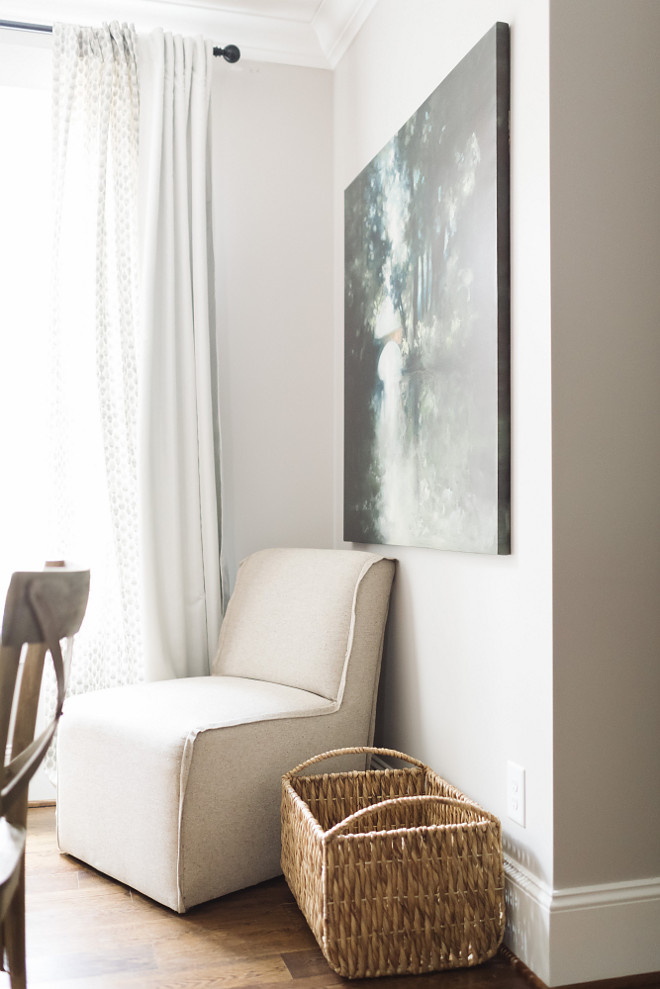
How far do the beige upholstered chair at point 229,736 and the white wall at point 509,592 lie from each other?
0.55 ft

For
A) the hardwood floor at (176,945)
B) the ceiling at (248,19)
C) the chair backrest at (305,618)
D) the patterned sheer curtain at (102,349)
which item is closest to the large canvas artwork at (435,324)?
the chair backrest at (305,618)

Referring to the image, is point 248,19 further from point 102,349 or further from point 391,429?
point 391,429

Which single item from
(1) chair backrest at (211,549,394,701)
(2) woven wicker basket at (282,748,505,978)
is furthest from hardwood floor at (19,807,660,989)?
(1) chair backrest at (211,549,394,701)

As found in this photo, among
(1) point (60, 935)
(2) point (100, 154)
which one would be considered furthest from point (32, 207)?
(1) point (60, 935)

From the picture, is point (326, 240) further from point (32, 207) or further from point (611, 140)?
point (611, 140)

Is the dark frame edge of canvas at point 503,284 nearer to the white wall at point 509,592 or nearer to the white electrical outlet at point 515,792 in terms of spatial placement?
the white wall at point 509,592

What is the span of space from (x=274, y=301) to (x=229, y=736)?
1564 millimetres

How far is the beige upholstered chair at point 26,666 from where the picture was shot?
0.93 meters

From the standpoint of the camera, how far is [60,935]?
74.6 inches

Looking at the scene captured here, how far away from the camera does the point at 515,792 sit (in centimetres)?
178

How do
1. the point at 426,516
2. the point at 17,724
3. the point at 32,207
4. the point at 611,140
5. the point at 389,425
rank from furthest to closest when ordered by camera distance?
1. the point at 32,207
2. the point at 389,425
3. the point at 426,516
4. the point at 611,140
5. the point at 17,724

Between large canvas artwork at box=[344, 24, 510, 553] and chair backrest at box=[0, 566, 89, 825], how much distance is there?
1.03m

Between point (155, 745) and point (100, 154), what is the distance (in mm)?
1810

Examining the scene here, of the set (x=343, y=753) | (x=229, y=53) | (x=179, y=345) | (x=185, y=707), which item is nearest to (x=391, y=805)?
(x=343, y=753)
